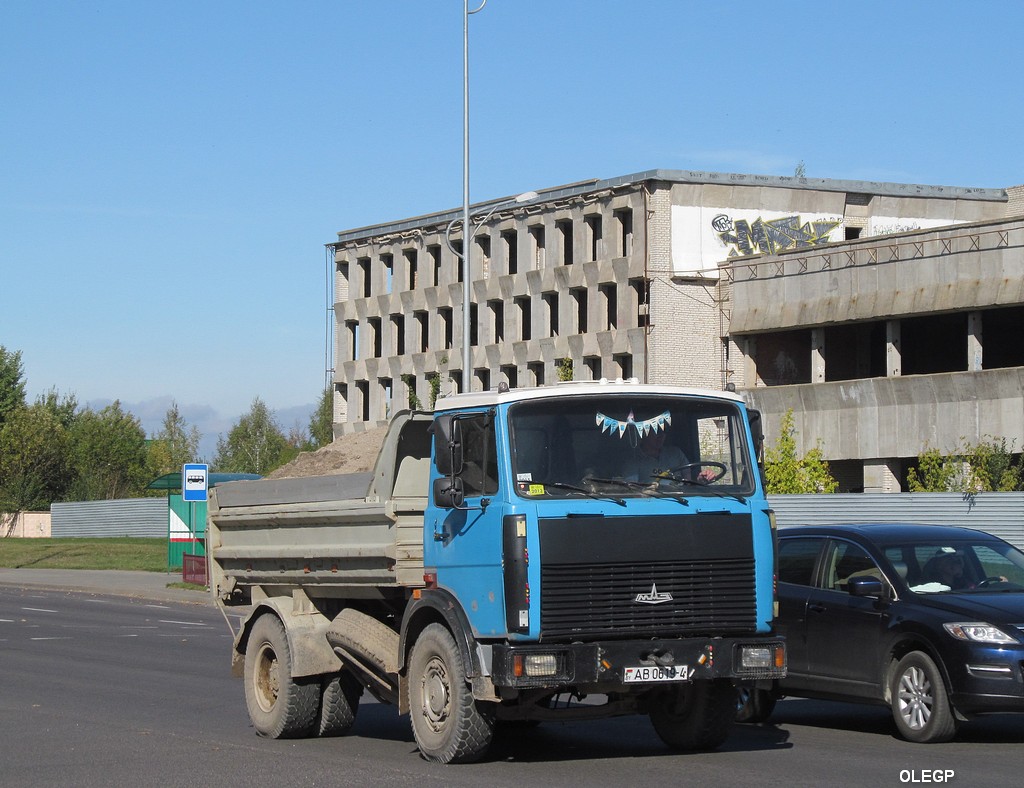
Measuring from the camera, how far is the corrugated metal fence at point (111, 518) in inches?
2522

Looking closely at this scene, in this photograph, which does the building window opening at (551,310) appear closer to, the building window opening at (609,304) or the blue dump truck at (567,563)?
the building window opening at (609,304)

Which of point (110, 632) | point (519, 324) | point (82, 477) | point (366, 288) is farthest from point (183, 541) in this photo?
point (82, 477)

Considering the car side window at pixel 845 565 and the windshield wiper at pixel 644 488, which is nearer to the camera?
the windshield wiper at pixel 644 488

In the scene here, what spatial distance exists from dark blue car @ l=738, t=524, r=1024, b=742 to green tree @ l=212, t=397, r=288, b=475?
Result: 13083cm

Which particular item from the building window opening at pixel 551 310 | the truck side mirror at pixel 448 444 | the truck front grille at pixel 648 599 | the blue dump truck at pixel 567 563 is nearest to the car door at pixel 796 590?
the blue dump truck at pixel 567 563

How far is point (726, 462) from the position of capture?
10273 mm

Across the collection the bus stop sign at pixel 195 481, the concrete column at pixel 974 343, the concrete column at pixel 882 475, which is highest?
the concrete column at pixel 974 343

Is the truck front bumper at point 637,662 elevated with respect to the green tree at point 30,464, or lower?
lower

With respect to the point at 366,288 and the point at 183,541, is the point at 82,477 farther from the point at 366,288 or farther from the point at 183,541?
the point at 183,541

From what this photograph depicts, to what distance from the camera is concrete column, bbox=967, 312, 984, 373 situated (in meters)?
48.7

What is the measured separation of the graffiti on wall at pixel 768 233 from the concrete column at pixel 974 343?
450 inches

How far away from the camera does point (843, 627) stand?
12.0 m

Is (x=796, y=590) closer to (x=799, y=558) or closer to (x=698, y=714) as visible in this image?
(x=799, y=558)

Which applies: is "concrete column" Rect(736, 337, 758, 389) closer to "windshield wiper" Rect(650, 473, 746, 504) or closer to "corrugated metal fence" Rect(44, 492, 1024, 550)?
"corrugated metal fence" Rect(44, 492, 1024, 550)
